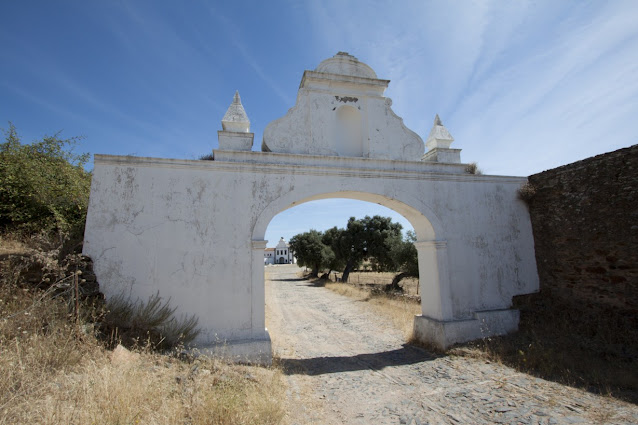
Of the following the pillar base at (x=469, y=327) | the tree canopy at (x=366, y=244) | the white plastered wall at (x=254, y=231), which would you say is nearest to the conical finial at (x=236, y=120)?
the white plastered wall at (x=254, y=231)

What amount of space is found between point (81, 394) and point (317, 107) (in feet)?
19.7

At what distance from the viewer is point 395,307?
11.5 metres

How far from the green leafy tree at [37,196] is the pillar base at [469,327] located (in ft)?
24.9

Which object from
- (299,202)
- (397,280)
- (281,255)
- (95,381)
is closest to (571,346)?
(299,202)

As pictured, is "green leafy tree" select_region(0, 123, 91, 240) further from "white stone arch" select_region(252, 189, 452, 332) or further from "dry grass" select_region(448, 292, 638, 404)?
"dry grass" select_region(448, 292, 638, 404)

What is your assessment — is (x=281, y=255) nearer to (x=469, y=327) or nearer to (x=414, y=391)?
(x=469, y=327)

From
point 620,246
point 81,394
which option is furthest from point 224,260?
point 620,246

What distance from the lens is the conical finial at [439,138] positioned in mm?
7543

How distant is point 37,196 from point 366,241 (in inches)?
789

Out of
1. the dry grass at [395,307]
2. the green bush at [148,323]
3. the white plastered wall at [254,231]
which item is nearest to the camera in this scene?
the green bush at [148,323]

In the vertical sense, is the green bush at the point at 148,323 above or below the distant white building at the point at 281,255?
below

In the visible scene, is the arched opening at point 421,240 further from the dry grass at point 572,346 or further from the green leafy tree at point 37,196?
the green leafy tree at point 37,196

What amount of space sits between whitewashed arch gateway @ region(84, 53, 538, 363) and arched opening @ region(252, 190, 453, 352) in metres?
0.03

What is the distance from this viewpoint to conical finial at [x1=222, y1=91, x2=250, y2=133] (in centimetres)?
639
